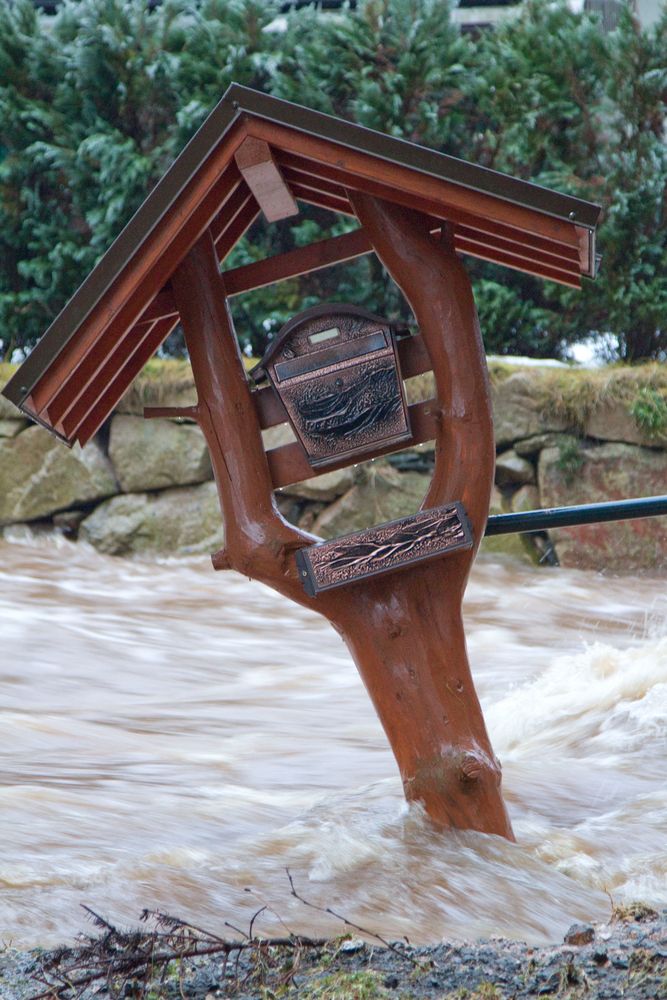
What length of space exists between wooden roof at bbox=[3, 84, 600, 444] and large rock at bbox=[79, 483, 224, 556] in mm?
6467

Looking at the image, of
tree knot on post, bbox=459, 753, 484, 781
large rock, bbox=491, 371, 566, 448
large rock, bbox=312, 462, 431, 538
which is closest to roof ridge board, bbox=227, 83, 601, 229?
tree knot on post, bbox=459, 753, 484, 781

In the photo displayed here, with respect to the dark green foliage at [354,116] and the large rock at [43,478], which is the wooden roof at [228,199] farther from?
the dark green foliage at [354,116]

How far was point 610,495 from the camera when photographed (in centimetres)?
898

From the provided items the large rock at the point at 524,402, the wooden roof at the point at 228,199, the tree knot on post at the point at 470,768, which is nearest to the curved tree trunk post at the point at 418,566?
the tree knot on post at the point at 470,768

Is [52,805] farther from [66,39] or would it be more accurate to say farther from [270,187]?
[66,39]

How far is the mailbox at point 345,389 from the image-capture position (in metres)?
2.59

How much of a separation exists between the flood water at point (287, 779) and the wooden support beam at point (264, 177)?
5.25 feet

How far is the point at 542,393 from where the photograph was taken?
30.0 ft

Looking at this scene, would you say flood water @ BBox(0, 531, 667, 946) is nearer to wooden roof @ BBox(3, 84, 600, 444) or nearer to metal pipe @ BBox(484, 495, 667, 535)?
metal pipe @ BBox(484, 495, 667, 535)

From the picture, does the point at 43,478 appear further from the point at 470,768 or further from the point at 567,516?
the point at 470,768

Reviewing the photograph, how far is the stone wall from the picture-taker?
29.3 feet

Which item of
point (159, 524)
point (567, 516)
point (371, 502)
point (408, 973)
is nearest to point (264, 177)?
point (567, 516)

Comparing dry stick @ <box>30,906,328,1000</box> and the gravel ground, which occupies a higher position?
dry stick @ <box>30,906,328,1000</box>

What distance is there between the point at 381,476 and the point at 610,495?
6.36ft
